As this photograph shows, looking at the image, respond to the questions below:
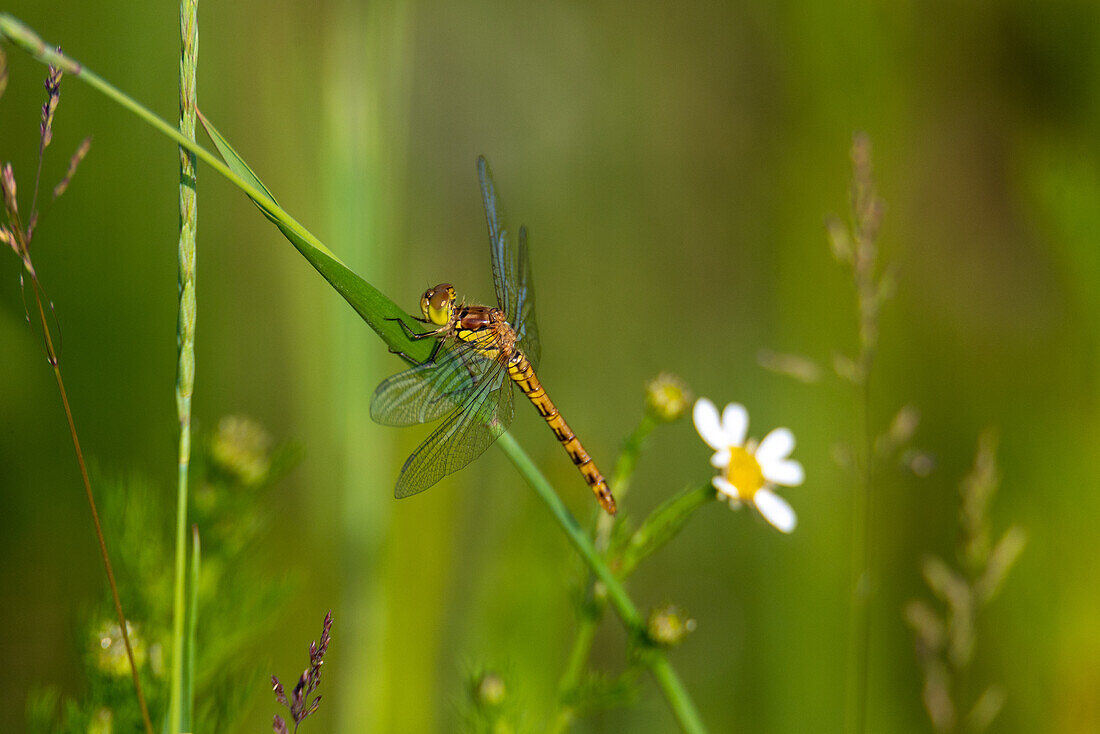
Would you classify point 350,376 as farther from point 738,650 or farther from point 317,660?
point 738,650

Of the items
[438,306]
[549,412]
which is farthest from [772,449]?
[438,306]

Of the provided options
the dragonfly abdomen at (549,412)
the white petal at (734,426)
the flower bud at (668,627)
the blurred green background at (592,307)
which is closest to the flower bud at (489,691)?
the blurred green background at (592,307)

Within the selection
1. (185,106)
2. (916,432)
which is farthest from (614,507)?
(916,432)

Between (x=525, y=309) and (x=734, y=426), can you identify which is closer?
(x=734, y=426)

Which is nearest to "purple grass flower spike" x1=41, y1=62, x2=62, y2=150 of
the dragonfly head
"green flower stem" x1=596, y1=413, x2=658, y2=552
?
the dragonfly head

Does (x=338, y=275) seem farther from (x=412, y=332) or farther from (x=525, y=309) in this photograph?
(x=525, y=309)

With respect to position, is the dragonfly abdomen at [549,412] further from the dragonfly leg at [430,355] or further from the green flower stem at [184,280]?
the green flower stem at [184,280]
